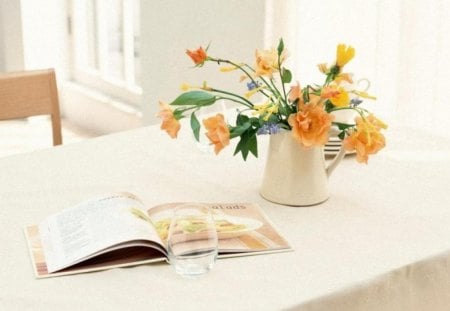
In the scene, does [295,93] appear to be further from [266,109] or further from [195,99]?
[195,99]

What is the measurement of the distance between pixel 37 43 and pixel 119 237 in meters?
3.28

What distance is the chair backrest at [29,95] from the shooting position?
219cm

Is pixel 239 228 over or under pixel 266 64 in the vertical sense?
under

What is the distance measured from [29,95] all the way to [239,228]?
34.4 inches

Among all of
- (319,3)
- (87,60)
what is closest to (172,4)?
(319,3)

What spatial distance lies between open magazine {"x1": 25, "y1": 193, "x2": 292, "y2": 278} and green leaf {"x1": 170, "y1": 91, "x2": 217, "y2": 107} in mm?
193

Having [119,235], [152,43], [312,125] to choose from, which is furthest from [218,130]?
[152,43]

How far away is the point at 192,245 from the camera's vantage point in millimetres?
1425

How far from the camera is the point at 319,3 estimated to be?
10.1 feet

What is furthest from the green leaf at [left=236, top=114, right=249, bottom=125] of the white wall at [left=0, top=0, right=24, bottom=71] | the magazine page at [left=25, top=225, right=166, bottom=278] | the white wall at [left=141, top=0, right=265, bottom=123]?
the white wall at [left=0, top=0, right=24, bottom=71]

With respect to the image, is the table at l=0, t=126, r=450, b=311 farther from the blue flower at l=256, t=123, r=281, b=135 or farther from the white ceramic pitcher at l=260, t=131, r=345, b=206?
the blue flower at l=256, t=123, r=281, b=135

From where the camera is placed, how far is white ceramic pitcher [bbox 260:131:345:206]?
5.47 feet

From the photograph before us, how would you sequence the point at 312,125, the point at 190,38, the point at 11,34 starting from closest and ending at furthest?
the point at 312,125 < the point at 190,38 < the point at 11,34

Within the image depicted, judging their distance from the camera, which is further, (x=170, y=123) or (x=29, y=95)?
(x=29, y=95)
